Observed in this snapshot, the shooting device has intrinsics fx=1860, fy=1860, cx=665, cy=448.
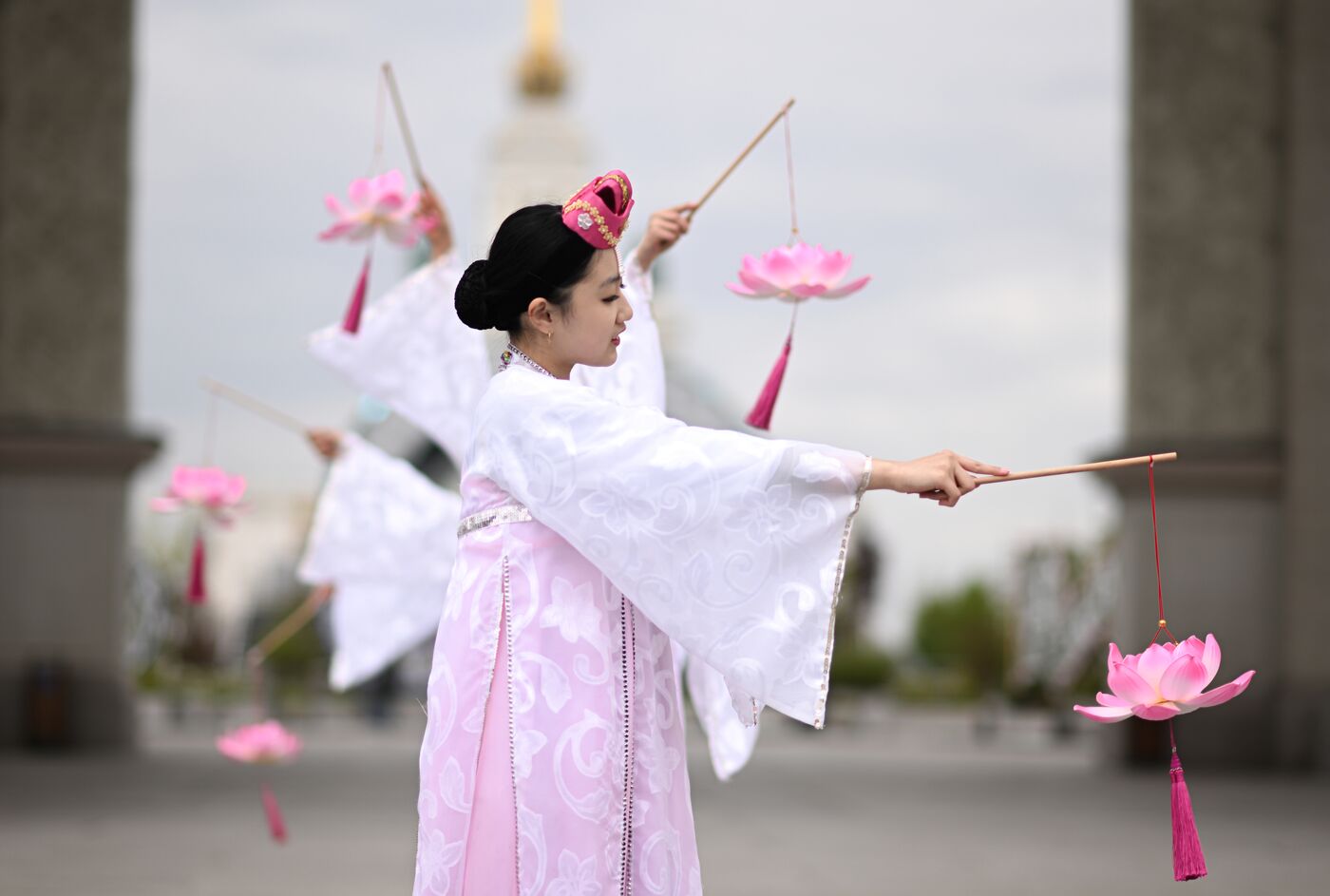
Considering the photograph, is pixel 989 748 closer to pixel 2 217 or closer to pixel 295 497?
pixel 2 217

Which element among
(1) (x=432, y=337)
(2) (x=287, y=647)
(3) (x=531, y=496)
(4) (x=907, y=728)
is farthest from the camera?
(2) (x=287, y=647)

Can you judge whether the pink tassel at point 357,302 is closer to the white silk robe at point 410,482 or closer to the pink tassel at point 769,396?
the white silk robe at point 410,482

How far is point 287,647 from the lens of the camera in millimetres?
22281

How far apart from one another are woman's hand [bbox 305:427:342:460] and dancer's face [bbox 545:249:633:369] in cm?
253

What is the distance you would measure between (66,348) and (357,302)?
8580mm

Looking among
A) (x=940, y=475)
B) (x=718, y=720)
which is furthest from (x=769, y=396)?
(x=940, y=475)

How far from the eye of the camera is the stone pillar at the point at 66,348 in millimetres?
12445

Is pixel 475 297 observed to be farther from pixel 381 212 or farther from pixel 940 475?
pixel 381 212

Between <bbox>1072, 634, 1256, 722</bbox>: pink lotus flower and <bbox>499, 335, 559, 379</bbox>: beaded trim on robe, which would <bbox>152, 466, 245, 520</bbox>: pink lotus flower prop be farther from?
<bbox>1072, 634, 1256, 722</bbox>: pink lotus flower

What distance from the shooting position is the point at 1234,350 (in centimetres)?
1205

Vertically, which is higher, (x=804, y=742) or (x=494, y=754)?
(x=494, y=754)

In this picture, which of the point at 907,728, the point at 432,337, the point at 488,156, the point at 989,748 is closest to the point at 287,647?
the point at 907,728

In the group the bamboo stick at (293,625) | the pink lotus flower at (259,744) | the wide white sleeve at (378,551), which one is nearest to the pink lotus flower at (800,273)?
the wide white sleeve at (378,551)

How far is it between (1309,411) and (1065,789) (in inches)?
120
